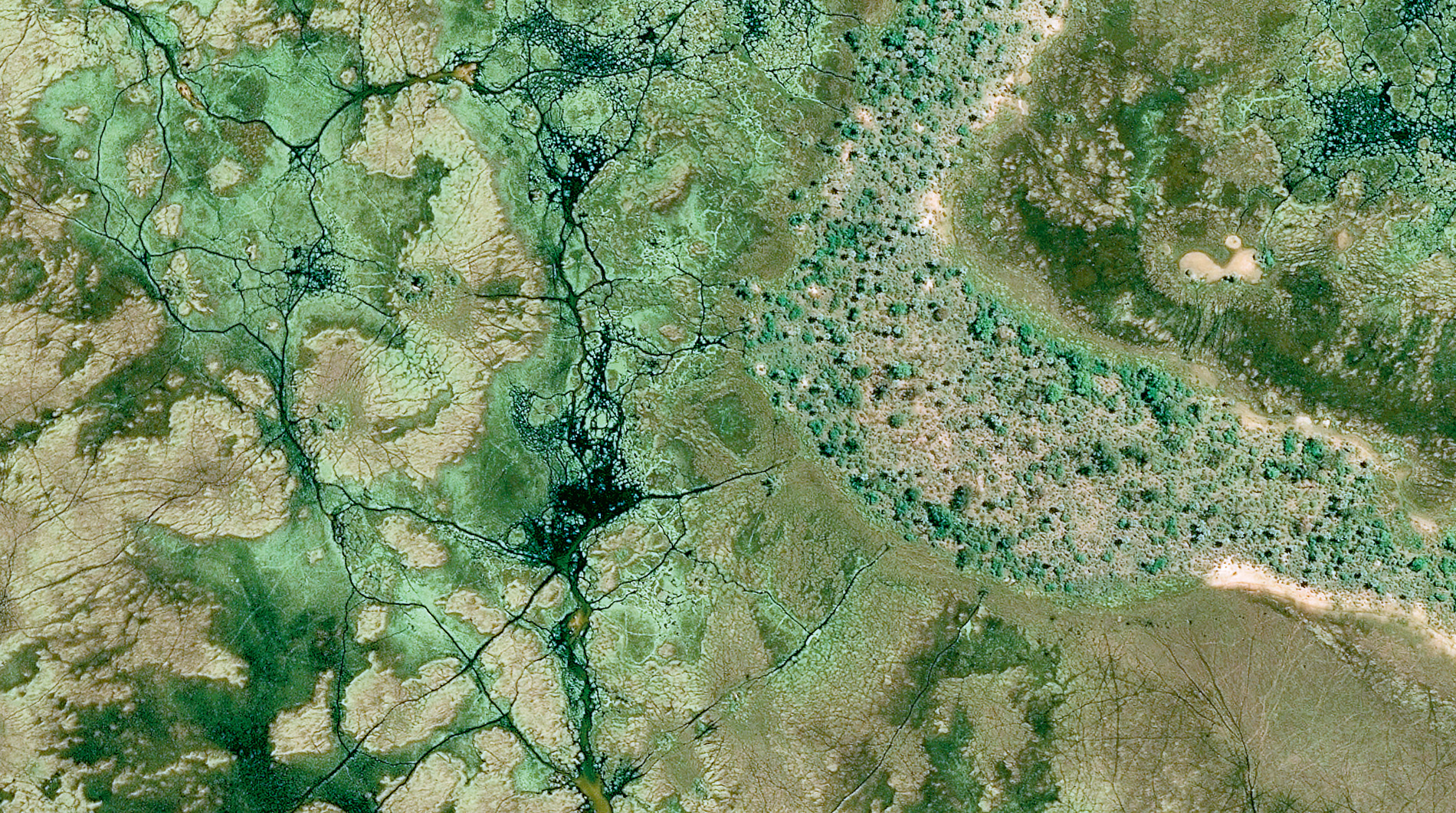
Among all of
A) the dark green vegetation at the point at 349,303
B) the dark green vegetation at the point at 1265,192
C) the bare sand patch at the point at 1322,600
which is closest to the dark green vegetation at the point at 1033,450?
the bare sand patch at the point at 1322,600

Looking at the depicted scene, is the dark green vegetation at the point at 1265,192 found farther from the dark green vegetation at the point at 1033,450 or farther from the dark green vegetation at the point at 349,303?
the dark green vegetation at the point at 349,303

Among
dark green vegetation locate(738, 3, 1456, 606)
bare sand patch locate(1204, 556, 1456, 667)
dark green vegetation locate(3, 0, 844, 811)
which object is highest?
dark green vegetation locate(3, 0, 844, 811)

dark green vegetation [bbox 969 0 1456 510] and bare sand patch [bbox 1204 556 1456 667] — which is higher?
dark green vegetation [bbox 969 0 1456 510]

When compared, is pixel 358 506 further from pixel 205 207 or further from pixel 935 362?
pixel 935 362

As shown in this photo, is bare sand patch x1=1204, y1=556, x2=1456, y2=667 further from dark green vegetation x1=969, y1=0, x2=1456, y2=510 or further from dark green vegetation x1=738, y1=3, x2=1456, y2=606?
dark green vegetation x1=969, y1=0, x2=1456, y2=510

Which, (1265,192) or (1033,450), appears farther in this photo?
(1265,192)

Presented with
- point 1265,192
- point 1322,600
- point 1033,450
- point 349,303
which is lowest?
point 1322,600

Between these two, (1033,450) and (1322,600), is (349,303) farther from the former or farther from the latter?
(1322,600)

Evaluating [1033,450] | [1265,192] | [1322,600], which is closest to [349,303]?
[1033,450]

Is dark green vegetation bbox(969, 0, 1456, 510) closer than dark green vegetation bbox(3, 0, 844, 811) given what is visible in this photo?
No

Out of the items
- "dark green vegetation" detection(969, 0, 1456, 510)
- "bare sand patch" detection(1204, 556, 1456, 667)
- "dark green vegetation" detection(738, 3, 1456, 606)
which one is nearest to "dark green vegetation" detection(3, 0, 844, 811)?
"dark green vegetation" detection(738, 3, 1456, 606)

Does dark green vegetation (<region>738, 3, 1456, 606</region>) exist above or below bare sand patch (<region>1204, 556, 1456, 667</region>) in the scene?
above

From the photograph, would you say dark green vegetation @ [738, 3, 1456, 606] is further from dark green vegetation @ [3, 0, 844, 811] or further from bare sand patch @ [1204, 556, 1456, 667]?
dark green vegetation @ [3, 0, 844, 811]
